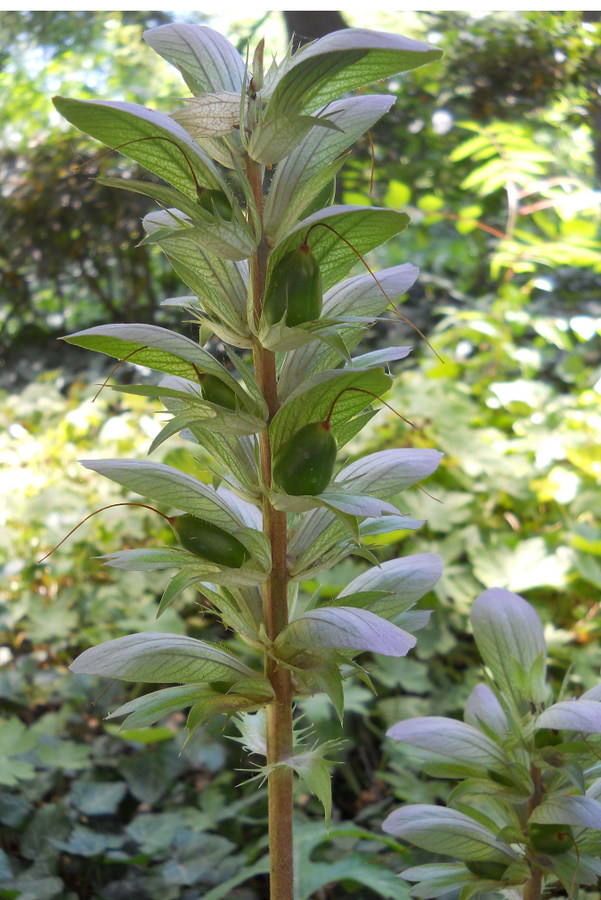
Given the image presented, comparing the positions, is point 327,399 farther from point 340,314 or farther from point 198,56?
point 198,56

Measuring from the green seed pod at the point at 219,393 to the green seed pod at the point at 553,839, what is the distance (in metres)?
0.29

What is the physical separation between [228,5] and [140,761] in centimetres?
271

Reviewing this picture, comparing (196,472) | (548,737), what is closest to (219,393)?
(548,737)

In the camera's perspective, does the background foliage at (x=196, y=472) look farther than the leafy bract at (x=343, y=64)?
Yes

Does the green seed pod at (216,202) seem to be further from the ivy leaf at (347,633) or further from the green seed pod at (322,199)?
the ivy leaf at (347,633)

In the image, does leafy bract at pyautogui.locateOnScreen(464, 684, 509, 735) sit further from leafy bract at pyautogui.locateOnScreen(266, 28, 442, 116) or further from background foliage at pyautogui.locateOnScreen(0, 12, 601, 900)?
leafy bract at pyautogui.locateOnScreen(266, 28, 442, 116)

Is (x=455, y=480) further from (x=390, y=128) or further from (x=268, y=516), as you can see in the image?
(x=390, y=128)

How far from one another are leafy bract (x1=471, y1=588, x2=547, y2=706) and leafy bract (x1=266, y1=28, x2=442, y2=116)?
31 centimetres

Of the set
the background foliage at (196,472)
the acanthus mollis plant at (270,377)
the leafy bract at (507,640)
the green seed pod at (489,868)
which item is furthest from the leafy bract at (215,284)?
the green seed pod at (489,868)

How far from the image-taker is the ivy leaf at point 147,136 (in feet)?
1.01

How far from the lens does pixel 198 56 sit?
0.36 meters

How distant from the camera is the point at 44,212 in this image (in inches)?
112

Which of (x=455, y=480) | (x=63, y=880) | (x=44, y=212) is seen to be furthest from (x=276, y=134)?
(x=44, y=212)

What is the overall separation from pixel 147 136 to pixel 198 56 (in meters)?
0.07
